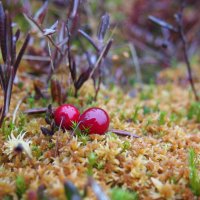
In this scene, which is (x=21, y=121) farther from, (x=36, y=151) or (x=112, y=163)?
(x=112, y=163)

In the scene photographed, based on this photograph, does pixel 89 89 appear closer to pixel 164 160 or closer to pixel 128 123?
pixel 128 123

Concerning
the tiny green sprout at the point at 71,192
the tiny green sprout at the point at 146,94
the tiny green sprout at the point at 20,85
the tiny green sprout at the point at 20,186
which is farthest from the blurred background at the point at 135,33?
the tiny green sprout at the point at 71,192

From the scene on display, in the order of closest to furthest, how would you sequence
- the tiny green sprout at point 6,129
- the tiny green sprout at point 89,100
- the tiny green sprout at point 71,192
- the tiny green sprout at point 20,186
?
1. the tiny green sprout at point 71,192
2. the tiny green sprout at point 20,186
3. the tiny green sprout at point 6,129
4. the tiny green sprout at point 89,100

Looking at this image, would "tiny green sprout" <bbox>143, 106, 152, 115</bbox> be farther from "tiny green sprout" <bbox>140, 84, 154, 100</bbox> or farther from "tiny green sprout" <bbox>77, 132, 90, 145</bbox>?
"tiny green sprout" <bbox>77, 132, 90, 145</bbox>

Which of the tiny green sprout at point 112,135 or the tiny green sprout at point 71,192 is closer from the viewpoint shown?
the tiny green sprout at point 71,192

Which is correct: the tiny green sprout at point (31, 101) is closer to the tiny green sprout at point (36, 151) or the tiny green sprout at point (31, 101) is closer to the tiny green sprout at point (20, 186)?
the tiny green sprout at point (36, 151)

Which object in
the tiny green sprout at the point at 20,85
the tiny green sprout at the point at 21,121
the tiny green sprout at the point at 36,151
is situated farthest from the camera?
the tiny green sprout at the point at 20,85

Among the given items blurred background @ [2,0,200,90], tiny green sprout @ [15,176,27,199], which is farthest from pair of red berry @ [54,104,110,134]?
blurred background @ [2,0,200,90]
